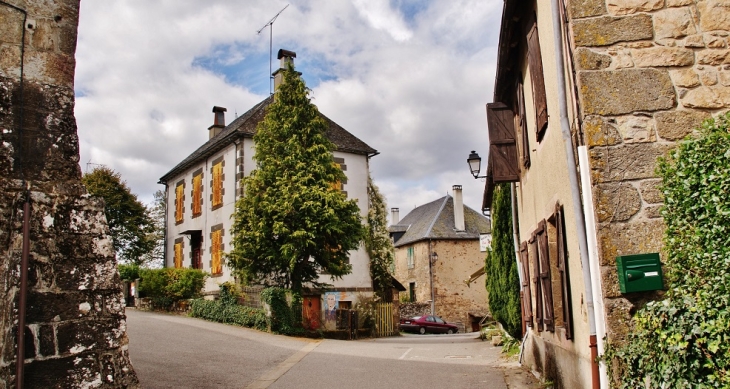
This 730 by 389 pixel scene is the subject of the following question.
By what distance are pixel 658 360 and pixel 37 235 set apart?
4.18 m

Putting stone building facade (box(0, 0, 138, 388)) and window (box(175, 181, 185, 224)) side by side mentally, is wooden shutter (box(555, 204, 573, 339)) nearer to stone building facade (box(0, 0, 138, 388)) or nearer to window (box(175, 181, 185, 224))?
stone building facade (box(0, 0, 138, 388))

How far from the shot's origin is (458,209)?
1639 inches

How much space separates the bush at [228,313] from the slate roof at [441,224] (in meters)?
20.3

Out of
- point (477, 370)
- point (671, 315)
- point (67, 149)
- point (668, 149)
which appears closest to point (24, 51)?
point (67, 149)

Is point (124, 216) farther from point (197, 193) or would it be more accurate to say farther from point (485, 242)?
point (485, 242)

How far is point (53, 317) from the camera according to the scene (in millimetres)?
3900

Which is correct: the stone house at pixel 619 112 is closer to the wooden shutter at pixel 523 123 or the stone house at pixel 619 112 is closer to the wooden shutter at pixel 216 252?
the wooden shutter at pixel 523 123

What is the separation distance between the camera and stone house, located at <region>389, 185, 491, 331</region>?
39.7 meters

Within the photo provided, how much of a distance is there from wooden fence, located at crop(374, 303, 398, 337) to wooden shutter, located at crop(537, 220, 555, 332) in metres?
16.0

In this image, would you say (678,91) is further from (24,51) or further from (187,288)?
(187,288)

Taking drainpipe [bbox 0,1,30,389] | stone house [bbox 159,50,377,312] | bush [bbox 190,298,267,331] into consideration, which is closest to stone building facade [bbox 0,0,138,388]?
drainpipe [bbox 0,1,30,389]

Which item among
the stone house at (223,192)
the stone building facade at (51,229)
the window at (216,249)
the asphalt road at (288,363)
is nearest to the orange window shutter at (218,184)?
the stone house at (223,192)

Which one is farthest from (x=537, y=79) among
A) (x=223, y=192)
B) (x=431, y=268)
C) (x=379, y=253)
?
(x=431, y=268)

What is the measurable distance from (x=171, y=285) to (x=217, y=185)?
4.58 metres
